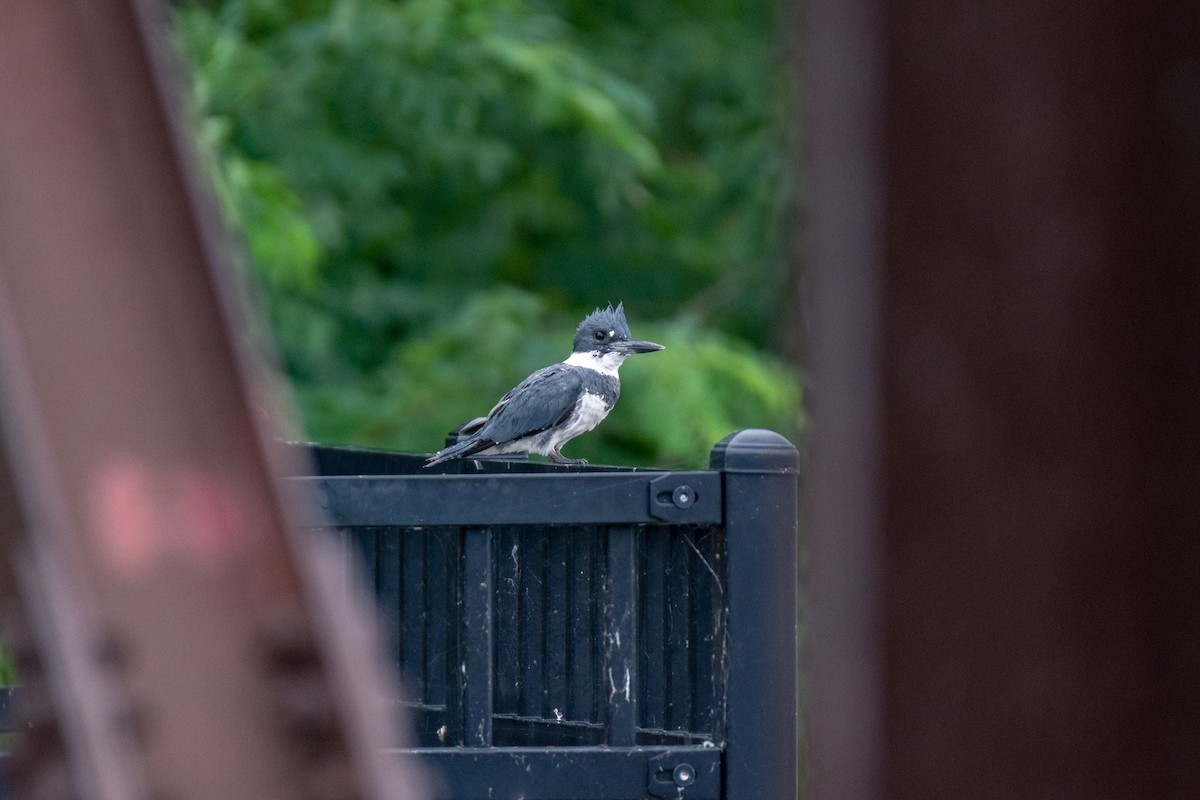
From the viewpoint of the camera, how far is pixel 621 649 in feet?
9.07

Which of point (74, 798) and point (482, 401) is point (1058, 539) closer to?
point (74, 798)

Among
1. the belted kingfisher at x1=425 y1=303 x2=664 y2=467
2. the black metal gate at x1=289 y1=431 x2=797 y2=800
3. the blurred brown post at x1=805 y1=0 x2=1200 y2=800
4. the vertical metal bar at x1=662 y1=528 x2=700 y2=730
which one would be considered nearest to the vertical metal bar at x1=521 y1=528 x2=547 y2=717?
the black metal gate at x1=289 y1=431 x2=797 y2=800

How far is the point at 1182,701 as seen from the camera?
1.87 feet

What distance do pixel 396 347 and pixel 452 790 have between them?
30.7ft

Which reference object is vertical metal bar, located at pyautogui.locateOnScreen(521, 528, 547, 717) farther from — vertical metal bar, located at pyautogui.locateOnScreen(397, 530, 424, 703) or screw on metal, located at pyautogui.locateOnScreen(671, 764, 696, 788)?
screw on metal, located at pyautogui.locateOnScreen(671, 764, 696, 788)

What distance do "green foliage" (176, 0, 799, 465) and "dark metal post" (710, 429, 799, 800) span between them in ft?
19.5

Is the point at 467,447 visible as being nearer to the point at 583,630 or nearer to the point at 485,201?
the point at 583,630

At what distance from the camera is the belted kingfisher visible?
647 cm

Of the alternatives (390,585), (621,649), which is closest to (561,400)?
(390,585)

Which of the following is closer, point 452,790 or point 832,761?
point 832,761

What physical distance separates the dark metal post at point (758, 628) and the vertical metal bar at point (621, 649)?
0.17 metres

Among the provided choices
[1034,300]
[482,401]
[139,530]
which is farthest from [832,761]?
[482,401]

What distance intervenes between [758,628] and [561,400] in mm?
3910

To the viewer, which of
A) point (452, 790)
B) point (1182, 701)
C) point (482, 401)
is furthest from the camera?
point (482, 401)
